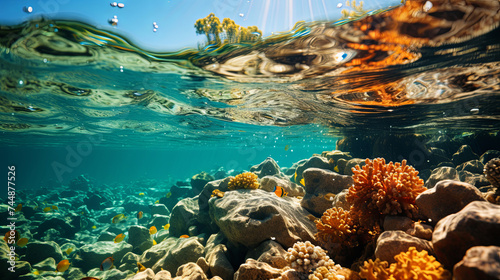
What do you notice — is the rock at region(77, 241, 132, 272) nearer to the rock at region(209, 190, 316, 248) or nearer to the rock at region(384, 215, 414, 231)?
the rock at region(209, 190, 316, 248)

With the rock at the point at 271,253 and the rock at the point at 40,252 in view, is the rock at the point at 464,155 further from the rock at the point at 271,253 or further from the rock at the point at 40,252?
the rock at the point at 40,252

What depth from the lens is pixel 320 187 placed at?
8141mm

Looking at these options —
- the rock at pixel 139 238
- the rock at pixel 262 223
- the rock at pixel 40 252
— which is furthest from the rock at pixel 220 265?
the rock at pixel 40 252

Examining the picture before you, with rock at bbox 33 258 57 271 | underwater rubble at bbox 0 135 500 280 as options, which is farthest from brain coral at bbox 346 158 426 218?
rock at bbox 33 258 57 271

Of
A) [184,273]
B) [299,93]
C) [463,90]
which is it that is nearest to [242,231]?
[184,273]

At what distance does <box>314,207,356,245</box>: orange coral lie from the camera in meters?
4.59

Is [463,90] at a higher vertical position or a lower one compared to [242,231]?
higher

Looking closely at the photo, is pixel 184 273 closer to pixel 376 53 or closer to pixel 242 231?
pixel 242 231

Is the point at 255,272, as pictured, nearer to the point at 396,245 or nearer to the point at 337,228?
the point at 337,228

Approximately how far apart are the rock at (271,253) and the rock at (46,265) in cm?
1032

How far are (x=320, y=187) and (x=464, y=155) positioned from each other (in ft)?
47.4

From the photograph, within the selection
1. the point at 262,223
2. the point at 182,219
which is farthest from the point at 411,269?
the point at 182,219

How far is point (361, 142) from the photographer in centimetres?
1894

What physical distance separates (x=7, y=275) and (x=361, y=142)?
23598 millimetres
